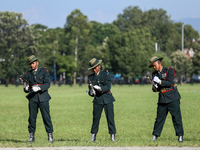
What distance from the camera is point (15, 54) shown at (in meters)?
78.4

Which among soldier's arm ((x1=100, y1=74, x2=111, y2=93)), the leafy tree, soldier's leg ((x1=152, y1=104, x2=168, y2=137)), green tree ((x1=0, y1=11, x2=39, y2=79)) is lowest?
soldier's leg ((x1=152, y1=104, x2=168, y2=137))

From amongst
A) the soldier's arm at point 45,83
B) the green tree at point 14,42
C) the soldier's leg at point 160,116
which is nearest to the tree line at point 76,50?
the green tree at point 14,42

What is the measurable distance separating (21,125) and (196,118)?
7.86 meters

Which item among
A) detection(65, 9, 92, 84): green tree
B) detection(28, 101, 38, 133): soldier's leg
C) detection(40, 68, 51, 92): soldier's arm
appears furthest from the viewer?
detection(65, 9, 92, 84): green tree

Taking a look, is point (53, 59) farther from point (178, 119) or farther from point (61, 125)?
point (178, 119)

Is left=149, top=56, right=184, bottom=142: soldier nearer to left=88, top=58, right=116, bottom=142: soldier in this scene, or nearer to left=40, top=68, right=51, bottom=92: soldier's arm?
left=88, top=58, right=116, bottom=142: soldier

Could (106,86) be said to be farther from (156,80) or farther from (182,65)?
(182,65)

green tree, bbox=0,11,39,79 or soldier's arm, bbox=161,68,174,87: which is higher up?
green tree, bbox=0,11,39,79

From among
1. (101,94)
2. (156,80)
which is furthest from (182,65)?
(156,80)

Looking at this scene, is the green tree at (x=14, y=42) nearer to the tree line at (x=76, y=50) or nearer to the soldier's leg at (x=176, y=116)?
the tree line at (x=76, y=50)

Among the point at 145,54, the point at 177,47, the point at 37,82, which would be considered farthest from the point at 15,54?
the point at 37,82

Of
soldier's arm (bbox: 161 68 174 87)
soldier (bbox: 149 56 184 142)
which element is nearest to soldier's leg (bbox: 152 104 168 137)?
soldier (bbox: 149 56 184 142)

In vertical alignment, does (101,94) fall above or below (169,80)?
below

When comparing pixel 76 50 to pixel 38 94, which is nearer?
pixel 38 94
